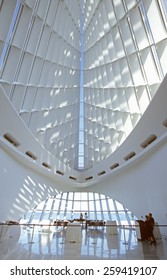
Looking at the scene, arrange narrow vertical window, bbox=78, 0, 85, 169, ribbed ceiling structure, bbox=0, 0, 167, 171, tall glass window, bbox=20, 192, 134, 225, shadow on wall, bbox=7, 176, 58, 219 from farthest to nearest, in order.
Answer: tall glass window, bbox=20, 192, 134, 225, narrow vertical window, bbox=78, 0, 85, 169, shadow on wall, bbox=7, 176, 58, 219, ribbed ceiling structure, bbox=0, 0, 167, 171

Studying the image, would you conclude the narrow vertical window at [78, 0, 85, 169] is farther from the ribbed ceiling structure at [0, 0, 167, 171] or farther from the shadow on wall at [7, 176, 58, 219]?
the shadow on wall at [7, 176, 58, 219]

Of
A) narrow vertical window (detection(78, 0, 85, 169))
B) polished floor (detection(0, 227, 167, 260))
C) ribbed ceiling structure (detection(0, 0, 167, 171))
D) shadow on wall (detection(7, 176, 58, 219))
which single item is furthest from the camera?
narrow vertical window (detection(78, 0, 85, 169))

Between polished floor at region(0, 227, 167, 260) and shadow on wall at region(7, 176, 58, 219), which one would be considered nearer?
polished floor at region(0, 227, 167, 260)

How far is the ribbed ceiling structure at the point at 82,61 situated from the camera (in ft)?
38.2

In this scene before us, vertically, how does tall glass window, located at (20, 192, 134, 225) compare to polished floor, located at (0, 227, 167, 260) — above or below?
above

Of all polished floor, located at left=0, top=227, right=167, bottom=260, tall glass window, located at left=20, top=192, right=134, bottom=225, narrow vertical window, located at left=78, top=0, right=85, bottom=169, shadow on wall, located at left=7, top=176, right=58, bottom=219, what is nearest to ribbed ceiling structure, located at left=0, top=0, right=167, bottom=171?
narrow vertical window, located at left=78, top=0, right=85, bottom=169

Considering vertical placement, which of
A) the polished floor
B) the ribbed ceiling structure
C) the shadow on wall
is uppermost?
the ribbed ceiling structure

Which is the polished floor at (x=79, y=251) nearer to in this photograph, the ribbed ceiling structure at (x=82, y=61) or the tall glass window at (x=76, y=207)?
the ribbed ceiling structure at (x=82, y=61)

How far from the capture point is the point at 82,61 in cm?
2364

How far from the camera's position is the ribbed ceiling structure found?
11.7m

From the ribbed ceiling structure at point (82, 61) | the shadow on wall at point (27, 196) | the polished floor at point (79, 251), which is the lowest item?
the polished floor at point (79, 251)

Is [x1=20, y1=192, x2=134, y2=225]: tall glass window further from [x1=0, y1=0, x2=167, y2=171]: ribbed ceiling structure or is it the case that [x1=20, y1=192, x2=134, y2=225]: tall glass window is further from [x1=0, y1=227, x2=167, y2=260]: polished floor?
[x1=0, y1=227, x2=167, y2=260]: polished floor

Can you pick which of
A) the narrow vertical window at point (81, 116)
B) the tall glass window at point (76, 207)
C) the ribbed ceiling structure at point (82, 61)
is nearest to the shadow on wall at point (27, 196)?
the ribbed ceiling structure at point (82, 61)

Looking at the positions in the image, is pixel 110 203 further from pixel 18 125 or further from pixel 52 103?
pixel 18 125
